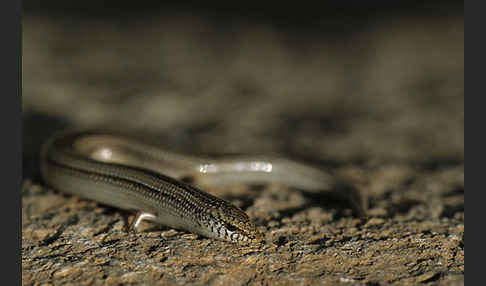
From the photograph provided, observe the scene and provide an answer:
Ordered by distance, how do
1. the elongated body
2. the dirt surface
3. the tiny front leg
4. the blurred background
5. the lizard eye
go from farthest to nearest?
1. the blurred background
2. the tiny front leg
3. the elongated body
4. the lizard eye
5. the dirt surface

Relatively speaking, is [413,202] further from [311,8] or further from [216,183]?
[311,8]

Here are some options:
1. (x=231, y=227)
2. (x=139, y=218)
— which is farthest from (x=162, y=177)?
(x=231, y=227)

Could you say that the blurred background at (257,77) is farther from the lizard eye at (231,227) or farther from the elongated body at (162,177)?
the lizard eye at (231,227)

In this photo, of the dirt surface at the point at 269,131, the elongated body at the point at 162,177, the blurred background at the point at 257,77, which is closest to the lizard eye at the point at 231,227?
the elongated body at the point at 162,177

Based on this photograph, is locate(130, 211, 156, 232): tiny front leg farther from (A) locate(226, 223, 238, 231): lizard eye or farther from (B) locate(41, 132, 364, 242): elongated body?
(A) locate(226, 223, 238, 231): lizard eye

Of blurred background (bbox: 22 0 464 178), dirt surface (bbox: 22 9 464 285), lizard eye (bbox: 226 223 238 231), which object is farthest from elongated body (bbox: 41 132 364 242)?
blurred background (bbox: 22 0 464 178)

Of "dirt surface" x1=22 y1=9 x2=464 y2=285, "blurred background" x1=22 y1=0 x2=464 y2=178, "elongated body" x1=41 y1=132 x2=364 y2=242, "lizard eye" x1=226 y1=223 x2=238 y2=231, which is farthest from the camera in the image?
"blurred background" x1=22 y1=0 x2=464 y2=178
